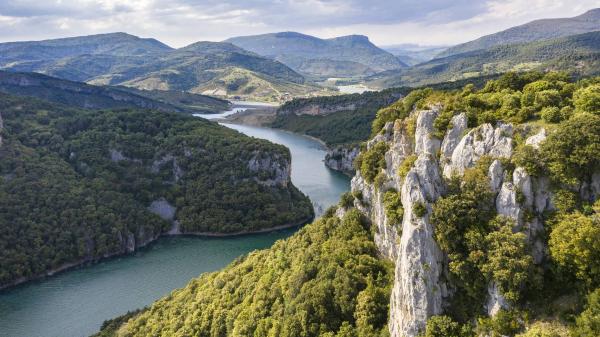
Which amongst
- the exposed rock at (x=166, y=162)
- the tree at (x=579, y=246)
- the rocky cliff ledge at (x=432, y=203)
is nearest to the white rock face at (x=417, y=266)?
the rocky cliff ledge at (x=432, y=203)

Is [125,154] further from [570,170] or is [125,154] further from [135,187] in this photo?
[570,170]

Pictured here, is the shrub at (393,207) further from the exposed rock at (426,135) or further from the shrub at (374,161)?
the shrub at (374,161)

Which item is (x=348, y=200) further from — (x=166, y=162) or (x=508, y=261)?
A: (x=166, y=162)

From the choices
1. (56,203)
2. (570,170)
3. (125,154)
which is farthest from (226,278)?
(125,154)

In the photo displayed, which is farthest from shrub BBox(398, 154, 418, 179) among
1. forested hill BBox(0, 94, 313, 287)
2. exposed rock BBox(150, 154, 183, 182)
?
exposed rock BBox(150, 154, 183, 182)

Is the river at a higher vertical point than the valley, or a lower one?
lower

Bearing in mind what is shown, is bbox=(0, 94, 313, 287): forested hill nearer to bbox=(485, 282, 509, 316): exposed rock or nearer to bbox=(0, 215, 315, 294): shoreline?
bbox=(0, 215, 315, 294): shoreline

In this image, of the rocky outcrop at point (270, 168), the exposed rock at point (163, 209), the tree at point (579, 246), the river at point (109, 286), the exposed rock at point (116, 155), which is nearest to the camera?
the tree at point (579, 246)
